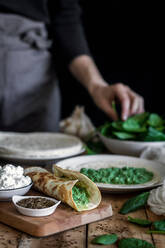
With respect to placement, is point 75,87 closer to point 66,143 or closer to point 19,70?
point 19,70

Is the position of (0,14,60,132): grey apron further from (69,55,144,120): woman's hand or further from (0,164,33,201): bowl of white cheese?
(0,164,33,201): bowl of white cheese

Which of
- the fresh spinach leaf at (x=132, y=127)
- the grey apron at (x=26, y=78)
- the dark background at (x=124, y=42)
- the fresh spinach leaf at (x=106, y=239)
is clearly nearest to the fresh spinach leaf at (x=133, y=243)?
the fresh spinach leaf at (x=106, y=239)

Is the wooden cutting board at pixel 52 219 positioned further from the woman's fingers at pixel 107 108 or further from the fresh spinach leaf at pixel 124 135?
the woman's fingers at pixel 107 108

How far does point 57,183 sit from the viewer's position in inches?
44.3

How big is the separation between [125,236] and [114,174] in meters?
0.37

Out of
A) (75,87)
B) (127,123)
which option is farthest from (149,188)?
(75,87)

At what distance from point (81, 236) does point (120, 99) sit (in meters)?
1.24

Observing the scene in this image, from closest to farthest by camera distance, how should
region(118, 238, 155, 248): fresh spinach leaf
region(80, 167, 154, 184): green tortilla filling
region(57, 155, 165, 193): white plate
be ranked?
1. region(118, 238, 155, 248): fresh spinach leaf
2. region(80, 167, 154, 184): green tortilla filling
3. region(57, 155, 165, 193): white plate

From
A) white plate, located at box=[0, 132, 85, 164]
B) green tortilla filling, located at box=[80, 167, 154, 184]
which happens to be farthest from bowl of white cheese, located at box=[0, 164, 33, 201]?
white plate, located at box=[0, 132, 85, 164]

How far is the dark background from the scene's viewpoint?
138 inches

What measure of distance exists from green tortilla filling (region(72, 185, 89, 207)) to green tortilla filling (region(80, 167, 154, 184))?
15cm

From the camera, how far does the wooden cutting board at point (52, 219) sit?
0.95 m

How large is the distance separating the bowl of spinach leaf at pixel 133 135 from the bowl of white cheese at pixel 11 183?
77 centimetres

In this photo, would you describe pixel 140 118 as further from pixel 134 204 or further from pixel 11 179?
pixel 11 179
